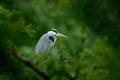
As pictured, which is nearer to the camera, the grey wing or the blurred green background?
the blurred green background

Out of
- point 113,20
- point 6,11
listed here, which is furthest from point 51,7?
point 6,11

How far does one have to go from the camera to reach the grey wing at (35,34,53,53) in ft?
5.80

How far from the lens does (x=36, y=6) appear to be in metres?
7.10

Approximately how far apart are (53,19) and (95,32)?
51.0 inches

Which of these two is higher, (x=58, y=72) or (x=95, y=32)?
(x=95, y=32)

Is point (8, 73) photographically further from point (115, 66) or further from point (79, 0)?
point (79, 0)

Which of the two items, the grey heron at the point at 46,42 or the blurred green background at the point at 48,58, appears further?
the grey heron at the point at 46,42

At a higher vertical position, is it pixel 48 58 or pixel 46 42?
pixel 46 42

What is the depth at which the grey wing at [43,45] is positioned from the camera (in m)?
1.77

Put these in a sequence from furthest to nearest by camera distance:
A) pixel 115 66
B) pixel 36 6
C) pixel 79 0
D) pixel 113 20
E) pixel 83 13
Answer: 1. pixel 36 6
2. pixel 113 20
3. pixel 83 13
4. pixel 79 0
5. pixel 115 66

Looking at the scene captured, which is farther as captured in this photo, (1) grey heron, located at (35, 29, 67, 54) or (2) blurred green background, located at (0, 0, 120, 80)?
(1) grey heron, located at (35, 29, 67, 54)

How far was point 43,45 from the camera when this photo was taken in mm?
1882

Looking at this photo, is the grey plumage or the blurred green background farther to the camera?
→ the grey plumage

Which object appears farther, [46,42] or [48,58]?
[46,42]
